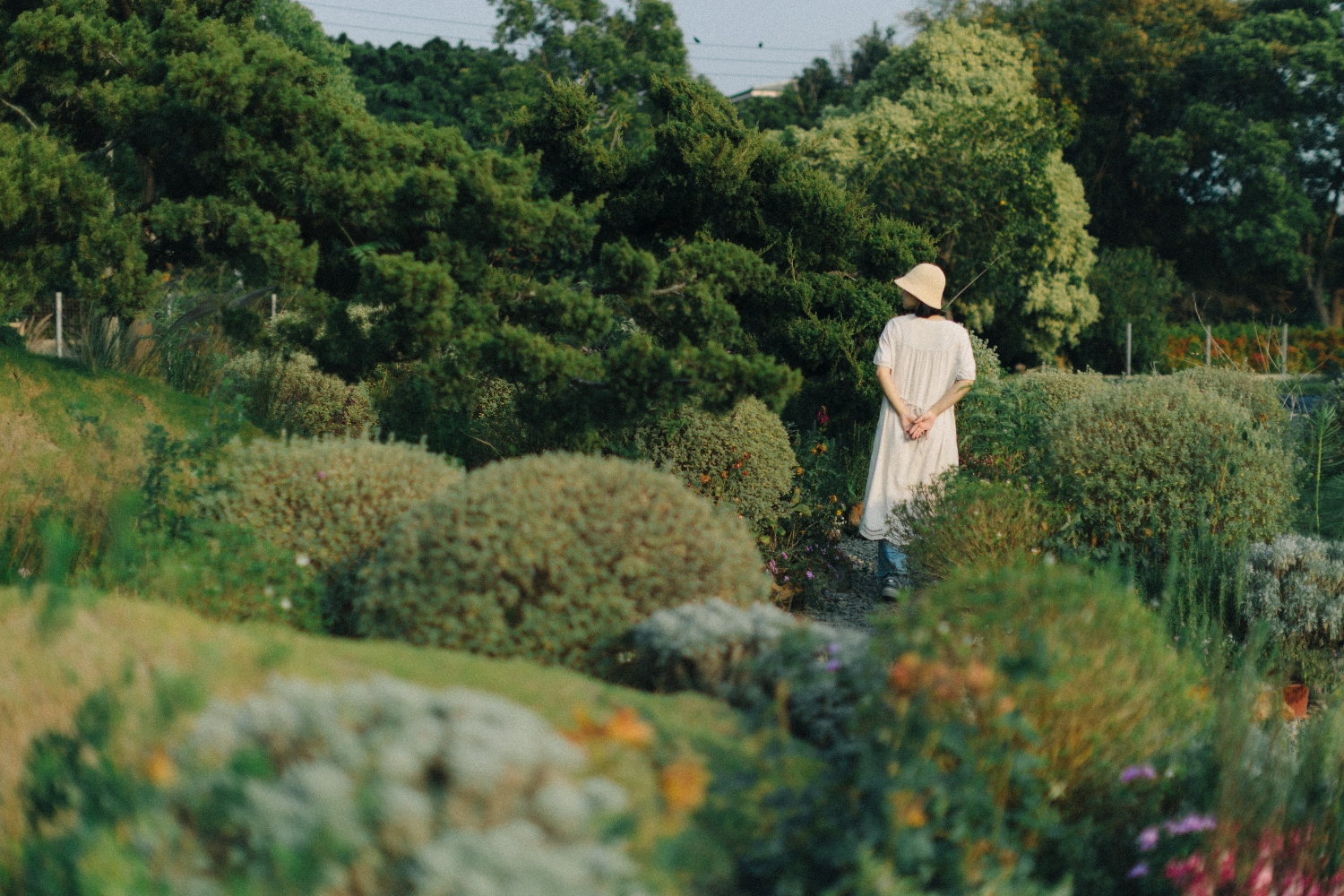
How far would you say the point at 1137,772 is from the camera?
111 inches

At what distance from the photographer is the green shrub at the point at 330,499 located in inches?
174

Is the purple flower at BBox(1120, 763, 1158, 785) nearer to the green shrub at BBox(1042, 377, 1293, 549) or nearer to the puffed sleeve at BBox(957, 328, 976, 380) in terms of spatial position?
the green shrub at BBox(1042, 377, 1293, 549)

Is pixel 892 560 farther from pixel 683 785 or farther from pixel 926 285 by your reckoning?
pixel 683 785

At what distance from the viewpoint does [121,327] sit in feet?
28.7

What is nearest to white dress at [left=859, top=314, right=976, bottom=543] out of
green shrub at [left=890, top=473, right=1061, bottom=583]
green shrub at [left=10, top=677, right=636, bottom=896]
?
green shrub at [left=890, top=473, right=1061, bottom=583]

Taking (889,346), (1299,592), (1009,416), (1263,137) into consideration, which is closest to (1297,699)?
(1299,592)

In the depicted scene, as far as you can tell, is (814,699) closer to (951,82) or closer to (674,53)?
(951,82)

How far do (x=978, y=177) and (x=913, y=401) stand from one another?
9102 millimetres

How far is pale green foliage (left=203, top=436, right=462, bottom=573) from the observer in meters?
4.43

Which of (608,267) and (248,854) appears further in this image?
(608,267)

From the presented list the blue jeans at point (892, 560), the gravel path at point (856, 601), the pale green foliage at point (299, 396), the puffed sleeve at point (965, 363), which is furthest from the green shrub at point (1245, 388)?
the pale green foliage at point (299, 396)

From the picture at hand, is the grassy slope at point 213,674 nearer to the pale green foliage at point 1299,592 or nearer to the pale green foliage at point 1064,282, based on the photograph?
the pale green foliage at point 1299,592

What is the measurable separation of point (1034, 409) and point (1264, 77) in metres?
30.9

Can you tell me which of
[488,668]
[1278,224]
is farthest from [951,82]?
[488,668]
